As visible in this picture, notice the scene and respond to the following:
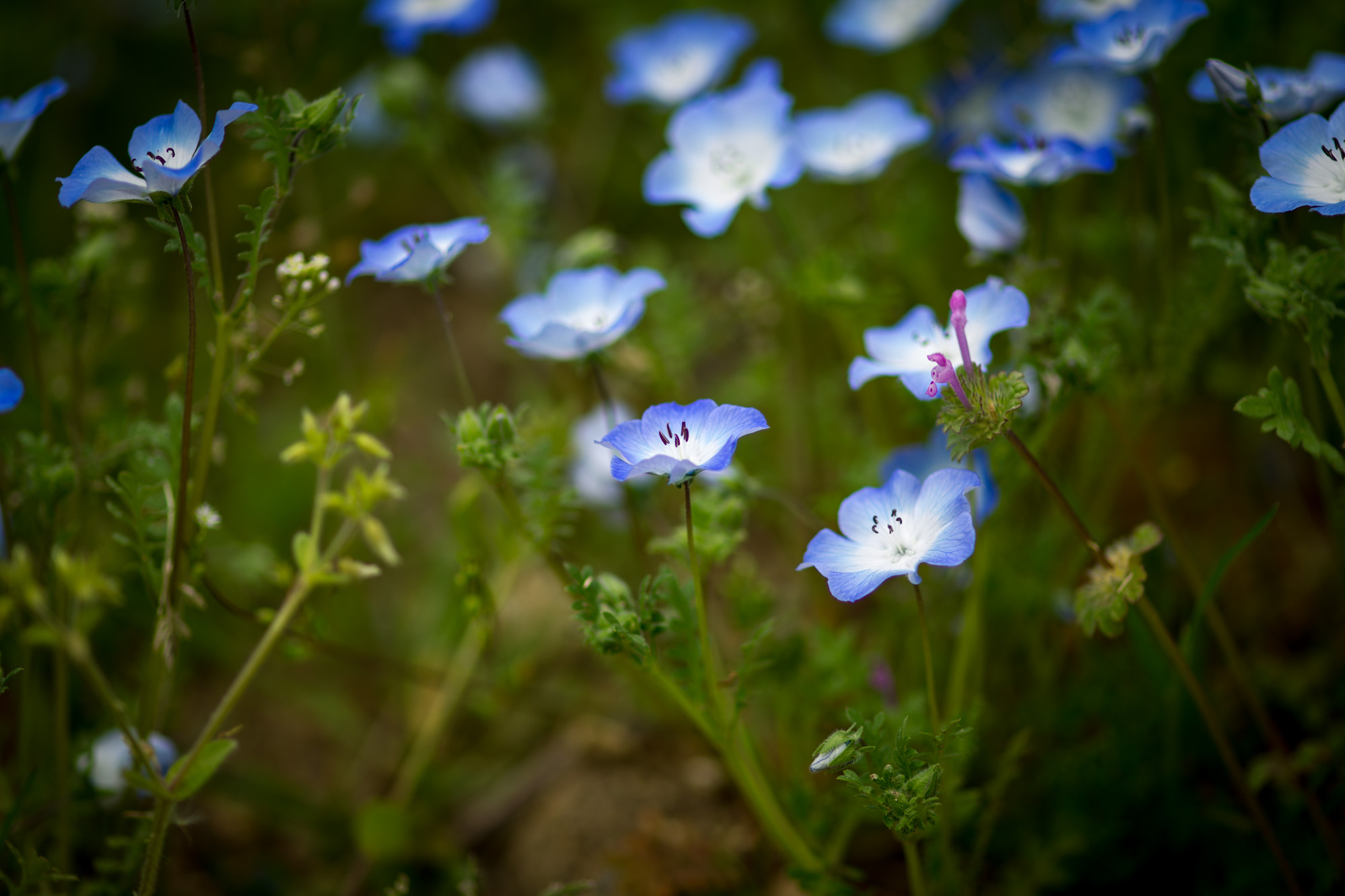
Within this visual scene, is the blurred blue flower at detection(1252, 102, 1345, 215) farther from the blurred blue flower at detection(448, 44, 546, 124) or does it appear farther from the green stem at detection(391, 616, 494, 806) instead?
the blurred blue flower at detection(448, 44, 546, 124)

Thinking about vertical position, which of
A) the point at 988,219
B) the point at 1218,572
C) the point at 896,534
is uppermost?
the point at 988,219

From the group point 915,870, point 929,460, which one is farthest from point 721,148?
point 915,870

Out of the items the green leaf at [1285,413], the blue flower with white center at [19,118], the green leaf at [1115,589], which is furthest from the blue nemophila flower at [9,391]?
the green leaf at [1285,413]

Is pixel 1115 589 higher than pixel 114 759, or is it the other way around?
pixel 1115 589

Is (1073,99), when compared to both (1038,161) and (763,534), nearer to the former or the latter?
(1038,161)

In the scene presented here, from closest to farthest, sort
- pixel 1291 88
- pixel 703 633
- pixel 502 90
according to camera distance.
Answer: pixel 703 633 → pixel 1291 88 → pixel 502 90

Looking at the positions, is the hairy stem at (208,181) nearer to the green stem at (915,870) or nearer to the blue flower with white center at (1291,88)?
the green stem at (915,870)
